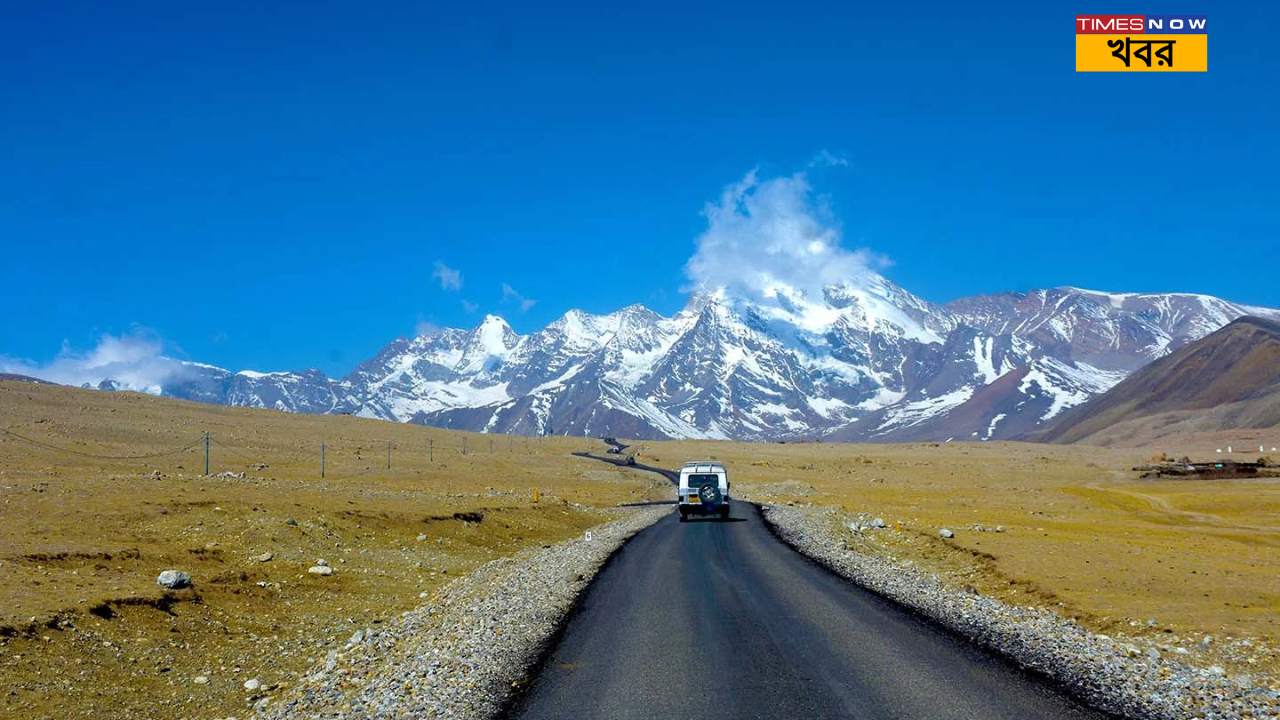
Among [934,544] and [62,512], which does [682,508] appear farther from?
[62,512]

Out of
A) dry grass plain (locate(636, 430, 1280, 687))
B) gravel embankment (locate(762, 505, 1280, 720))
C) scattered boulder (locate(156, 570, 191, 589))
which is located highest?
scattered boulder (locate(156, 570, 191, 589))

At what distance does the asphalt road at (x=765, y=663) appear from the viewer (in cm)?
1384

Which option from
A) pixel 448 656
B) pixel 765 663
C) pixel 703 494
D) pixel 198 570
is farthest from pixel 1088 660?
pixel 703 494

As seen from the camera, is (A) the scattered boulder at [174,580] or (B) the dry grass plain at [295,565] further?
(A) the scattered boulder at [174,580]

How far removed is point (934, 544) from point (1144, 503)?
57228 millimetres

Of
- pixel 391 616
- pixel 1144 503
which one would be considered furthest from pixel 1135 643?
pixel 1144 503

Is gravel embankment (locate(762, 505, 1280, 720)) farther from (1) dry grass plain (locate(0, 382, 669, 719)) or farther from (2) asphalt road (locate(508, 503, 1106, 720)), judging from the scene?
(1) dry grass plain (locate(0, 382, 669, 719))

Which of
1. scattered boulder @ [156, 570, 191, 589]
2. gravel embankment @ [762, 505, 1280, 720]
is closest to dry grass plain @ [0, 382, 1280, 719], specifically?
scattered boulder @ [156, 570, 191, 589]

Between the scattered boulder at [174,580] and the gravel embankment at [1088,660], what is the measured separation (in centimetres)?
1772

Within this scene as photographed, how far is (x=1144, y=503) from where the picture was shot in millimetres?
81625

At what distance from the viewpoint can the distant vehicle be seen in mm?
52469

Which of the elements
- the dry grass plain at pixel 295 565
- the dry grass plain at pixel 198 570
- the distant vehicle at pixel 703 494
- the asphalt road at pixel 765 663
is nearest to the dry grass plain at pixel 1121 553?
the dry grass plain at pixel 295 565

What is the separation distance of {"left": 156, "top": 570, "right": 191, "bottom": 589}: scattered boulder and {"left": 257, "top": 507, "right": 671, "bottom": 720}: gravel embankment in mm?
4986

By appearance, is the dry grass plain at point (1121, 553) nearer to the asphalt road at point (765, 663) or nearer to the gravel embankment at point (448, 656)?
the asphalt road at point (765, 663)
